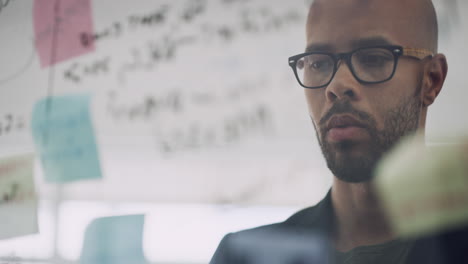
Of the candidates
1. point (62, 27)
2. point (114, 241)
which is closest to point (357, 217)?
point (114, 241)

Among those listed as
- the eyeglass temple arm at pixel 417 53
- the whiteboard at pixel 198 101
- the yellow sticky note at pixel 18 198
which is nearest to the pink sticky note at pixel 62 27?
the whiteboard at pixel 198 101

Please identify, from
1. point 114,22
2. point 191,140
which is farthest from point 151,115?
point 114,22

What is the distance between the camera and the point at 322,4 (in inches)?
24.6

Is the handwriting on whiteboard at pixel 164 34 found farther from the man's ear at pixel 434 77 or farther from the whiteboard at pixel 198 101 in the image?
the man's ear at pixel 434 77

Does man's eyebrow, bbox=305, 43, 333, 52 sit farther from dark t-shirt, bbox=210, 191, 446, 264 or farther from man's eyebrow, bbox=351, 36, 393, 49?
dark t-shirt, bbox=210, 191, 446, 264

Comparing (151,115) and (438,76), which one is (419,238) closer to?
(438,76)

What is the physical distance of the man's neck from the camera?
21.8 inches

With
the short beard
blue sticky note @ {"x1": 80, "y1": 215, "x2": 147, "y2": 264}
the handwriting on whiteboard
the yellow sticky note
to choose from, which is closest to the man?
the short beard

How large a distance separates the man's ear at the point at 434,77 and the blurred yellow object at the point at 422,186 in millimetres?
59

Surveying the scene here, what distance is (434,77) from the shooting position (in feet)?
1.85

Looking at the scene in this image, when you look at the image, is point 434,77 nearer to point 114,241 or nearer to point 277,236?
point 277,236

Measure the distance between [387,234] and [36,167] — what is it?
635 millimetres

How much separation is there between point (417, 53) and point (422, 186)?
0.18 m

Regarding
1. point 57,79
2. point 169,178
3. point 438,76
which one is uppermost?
point 57,79
